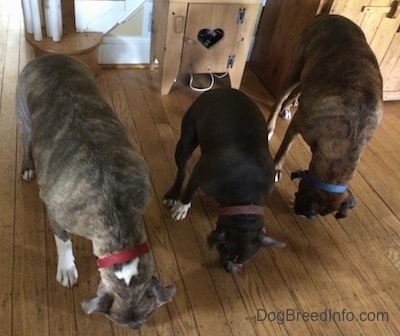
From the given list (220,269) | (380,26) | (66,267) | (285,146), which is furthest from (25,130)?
(380,26)

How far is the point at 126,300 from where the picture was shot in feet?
4.51

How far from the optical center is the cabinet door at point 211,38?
8.91ft

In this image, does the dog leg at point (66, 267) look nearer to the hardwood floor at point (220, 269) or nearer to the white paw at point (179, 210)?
the hardwood floor at point (220, 269)

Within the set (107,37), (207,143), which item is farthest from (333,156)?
(107,37)

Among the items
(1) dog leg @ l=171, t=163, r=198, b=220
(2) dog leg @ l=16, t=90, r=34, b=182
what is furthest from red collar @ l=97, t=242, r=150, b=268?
(2) dog leg @ l=16, t=90, r=34, b=182

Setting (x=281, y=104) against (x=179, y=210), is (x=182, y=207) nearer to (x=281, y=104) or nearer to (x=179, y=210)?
(x=179, y=210)

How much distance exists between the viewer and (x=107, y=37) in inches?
123

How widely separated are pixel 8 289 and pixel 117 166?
859 millimetres

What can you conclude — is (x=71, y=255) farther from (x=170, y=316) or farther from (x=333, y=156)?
(x=333, y=156)

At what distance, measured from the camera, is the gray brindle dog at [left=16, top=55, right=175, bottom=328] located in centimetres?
138

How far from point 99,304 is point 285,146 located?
5.16 feet

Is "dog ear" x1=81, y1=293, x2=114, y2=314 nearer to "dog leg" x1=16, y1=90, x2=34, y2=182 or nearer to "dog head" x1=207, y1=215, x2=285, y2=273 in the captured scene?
"dog head" x1=207, y1=215, x2=285, y2=273

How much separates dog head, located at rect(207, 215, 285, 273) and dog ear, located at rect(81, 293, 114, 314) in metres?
0.54

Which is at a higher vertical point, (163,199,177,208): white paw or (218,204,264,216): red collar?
(218,204,264,216): red collar
